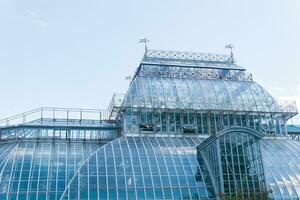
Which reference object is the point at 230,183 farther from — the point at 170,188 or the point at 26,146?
the point at 26,146

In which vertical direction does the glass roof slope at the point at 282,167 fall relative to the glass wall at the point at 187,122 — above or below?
below

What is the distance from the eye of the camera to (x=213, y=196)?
147ft

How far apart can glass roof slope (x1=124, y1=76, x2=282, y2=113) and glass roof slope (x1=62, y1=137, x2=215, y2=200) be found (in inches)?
339

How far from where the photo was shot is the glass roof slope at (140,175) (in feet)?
139

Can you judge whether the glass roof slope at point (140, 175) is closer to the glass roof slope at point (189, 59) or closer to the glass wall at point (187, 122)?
the glass wall at point (187, 122)

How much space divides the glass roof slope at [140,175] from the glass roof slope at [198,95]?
28.2 ft

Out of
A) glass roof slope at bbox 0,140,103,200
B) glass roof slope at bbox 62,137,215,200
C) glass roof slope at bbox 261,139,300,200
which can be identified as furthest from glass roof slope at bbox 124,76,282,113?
glass roof slope at bbox 0,140,103,200

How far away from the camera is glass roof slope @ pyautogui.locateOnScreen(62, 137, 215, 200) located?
139 ft

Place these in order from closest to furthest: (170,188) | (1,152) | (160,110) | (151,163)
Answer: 1. (170,188)
2. (151,163)
3. (1,152)
4. (160,110)

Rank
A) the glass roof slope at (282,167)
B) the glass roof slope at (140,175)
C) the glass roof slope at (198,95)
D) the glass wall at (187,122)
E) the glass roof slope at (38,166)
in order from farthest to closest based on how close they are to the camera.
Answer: the glass roof slope at (198,95) → the glass wall at (187,122) → the glass roof slope at (282,167) → the glass roof slope at (38,166) → the glass roof slope at (140,175)

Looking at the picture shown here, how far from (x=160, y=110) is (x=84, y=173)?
16205 millimetres

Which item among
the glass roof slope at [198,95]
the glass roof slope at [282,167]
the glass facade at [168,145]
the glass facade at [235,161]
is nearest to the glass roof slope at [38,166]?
the glass facade at [168,145]

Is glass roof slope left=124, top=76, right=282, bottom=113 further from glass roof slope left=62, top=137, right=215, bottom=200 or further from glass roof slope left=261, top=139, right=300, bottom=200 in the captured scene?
glass roof slope left=62, top=137, right=215, bottom=200

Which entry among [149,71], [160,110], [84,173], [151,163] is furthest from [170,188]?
[149,71]
